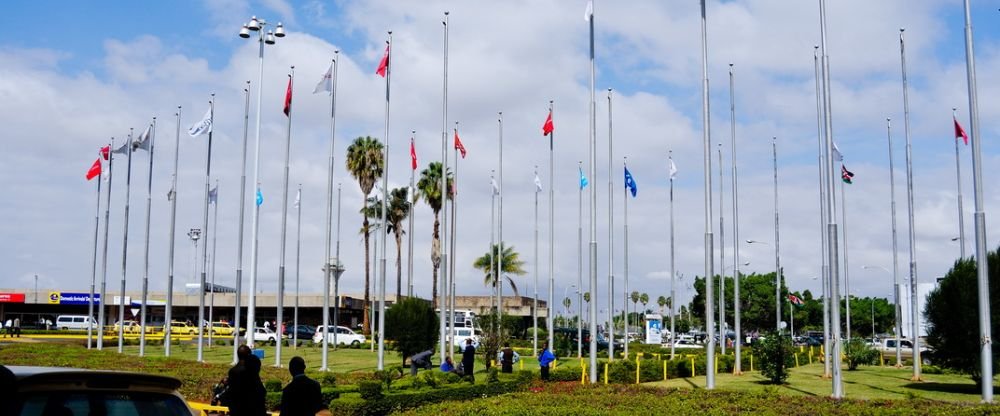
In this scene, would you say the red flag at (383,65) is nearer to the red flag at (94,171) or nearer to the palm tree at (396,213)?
the red flag at (94,171)

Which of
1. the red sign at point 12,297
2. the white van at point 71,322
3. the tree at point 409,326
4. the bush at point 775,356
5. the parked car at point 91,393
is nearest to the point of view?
the parked car at point 91,393

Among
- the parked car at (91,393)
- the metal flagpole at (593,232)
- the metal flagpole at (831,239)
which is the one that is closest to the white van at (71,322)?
the metal flagpole at (593,232)

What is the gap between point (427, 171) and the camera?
245 ft

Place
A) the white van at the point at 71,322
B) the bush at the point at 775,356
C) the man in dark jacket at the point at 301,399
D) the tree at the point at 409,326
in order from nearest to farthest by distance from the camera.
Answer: the man in dark jacket at the point at 301,399, the bush at the point at 775,356, the tree at the point at 409,326, the white van at the point at 71,322

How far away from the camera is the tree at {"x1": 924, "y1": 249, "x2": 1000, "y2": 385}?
96.1ft

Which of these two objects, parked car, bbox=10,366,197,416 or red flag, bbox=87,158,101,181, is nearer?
parked car, bbox=10,366,197,416

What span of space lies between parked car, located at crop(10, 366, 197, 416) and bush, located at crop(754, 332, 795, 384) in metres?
29.3

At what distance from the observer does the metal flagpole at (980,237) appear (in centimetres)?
2352

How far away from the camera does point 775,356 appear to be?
3319 centimetres

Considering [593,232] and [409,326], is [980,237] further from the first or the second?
Answer: [409,326]

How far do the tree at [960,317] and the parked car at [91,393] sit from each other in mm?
28046

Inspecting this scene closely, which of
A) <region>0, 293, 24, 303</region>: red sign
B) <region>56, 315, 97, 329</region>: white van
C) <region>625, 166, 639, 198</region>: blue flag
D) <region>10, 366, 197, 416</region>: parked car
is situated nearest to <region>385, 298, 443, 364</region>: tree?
<region>625, 166, 639, 198</region>: blue flag

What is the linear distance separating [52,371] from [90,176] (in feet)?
138

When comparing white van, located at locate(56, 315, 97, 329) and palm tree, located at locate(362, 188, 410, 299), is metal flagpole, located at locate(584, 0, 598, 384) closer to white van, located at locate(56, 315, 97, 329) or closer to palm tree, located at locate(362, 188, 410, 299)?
palm tree, located at locate(362, 188, 410, 299)
